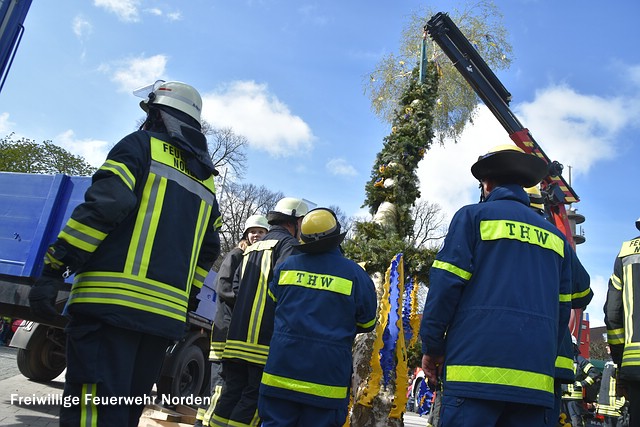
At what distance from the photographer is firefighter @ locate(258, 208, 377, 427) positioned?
3377mm

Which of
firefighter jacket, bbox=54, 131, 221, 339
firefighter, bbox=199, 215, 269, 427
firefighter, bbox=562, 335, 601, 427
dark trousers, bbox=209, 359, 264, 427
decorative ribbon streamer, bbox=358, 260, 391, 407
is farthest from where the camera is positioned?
firefighter, bbox=562, 335, 601, 427

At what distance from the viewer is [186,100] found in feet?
10.5

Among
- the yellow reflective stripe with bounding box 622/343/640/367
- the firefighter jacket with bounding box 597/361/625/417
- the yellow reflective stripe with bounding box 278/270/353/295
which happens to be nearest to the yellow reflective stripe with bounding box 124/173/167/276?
the yellow reflective stripe with bounding box 278/270/353/295

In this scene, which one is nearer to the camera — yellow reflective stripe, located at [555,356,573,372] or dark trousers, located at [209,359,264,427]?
yellow reflective stripe, located at [555,356,573,372]

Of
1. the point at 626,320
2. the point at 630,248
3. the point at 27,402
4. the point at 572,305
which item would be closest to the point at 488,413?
the point at 572,305

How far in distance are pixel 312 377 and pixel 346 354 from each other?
11.5 inches

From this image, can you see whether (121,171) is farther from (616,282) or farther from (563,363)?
(616,282)

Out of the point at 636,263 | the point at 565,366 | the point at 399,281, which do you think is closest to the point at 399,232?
the point at 399,281

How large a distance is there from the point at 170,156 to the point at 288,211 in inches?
85.4

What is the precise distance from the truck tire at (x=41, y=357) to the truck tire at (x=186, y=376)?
64.6 inches

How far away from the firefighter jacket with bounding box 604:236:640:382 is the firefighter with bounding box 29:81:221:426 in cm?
315

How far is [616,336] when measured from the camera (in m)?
4.14

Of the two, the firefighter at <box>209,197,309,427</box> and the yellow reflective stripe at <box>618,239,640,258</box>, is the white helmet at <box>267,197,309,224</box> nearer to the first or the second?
the firefighter at <box>209,197,309,427</box>

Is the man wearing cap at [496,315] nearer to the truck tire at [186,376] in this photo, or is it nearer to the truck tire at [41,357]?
the truck tire at [186,376]
